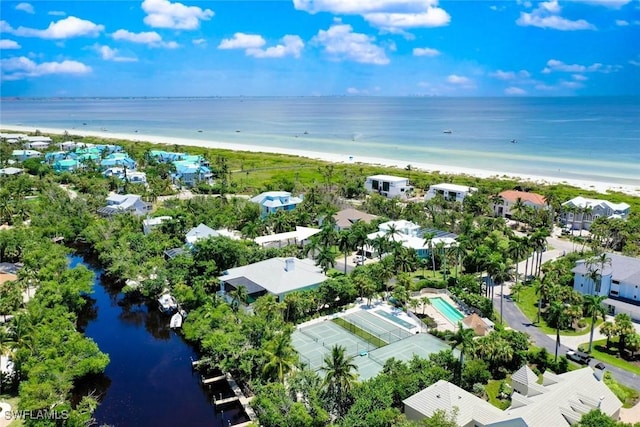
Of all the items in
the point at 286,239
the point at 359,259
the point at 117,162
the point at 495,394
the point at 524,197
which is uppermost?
the point at 117,162

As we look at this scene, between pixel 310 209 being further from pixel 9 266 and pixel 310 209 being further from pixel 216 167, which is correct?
pixel 216 167

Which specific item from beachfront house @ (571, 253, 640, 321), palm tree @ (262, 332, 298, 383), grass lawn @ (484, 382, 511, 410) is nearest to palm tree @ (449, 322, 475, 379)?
grass lawn @ (484, 382, 511, 410)

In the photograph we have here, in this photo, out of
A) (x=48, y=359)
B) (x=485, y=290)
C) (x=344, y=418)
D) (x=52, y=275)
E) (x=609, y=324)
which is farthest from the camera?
(x=485, y=290)

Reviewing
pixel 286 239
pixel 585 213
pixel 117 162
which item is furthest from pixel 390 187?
pixel 117 162

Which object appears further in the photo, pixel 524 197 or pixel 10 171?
pixel 10 171

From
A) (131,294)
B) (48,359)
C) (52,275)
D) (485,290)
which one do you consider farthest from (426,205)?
(48,359)

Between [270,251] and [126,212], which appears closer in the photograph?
[270,251]

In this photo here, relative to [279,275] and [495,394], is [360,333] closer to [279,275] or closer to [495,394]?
[279,275]
